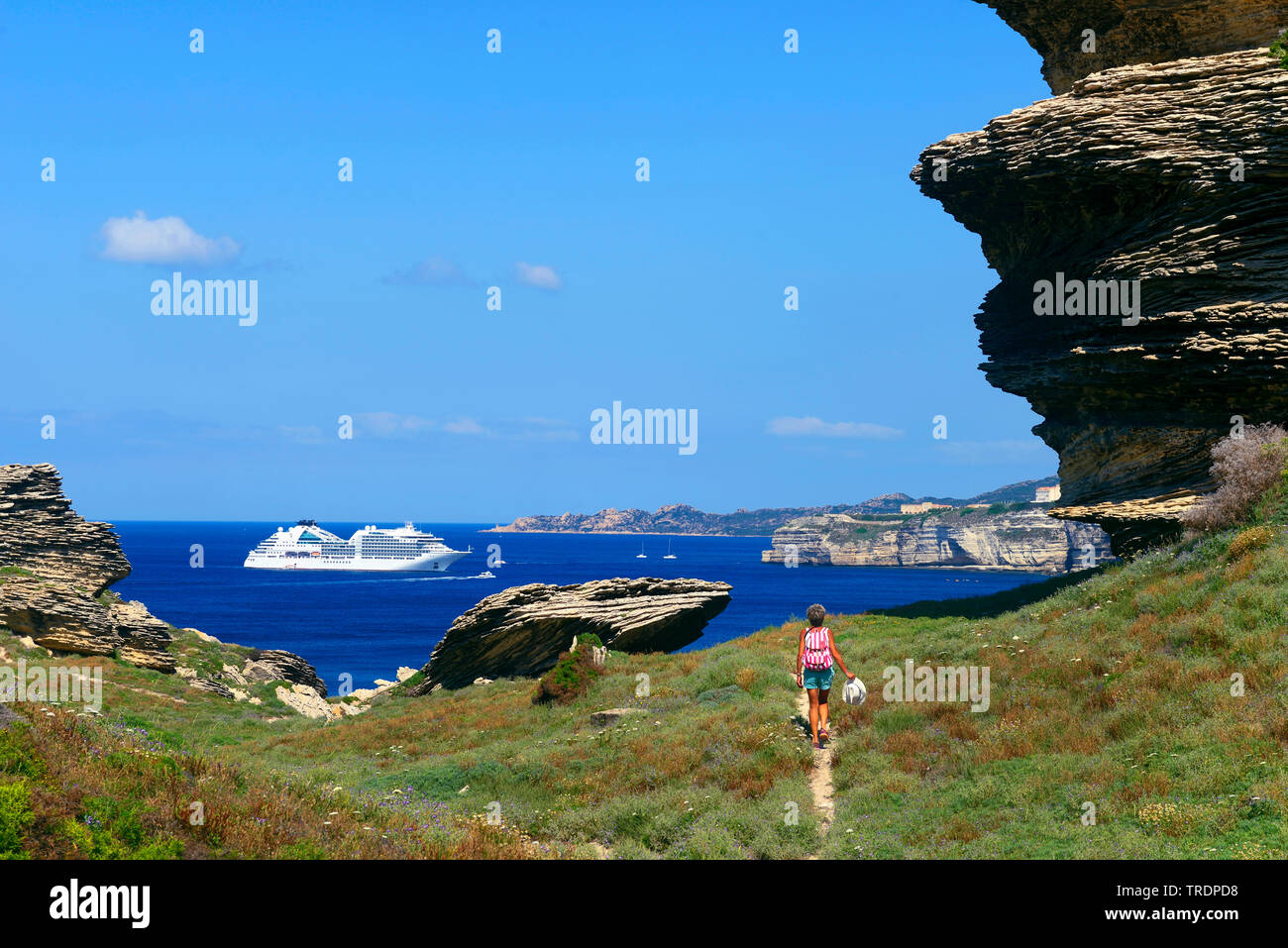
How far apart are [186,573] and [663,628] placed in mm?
168224

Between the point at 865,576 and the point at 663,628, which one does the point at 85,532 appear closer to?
the point at 663,628

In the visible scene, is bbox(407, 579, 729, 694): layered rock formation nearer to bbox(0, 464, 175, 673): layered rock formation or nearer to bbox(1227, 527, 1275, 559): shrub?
bbox(0, 464, 175, 673): layered rock formation

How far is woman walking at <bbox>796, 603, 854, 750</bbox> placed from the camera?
53.6 feet

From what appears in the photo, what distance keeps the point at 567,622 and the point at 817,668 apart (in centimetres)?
2187

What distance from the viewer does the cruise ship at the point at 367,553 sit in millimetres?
189875

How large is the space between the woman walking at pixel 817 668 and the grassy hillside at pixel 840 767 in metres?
0.57

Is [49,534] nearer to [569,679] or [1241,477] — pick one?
[569,679]

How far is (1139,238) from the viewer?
28.6 meters

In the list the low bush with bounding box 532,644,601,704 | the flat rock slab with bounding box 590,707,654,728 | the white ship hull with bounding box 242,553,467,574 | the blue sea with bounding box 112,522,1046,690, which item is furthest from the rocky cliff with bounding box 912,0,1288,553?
the white ship hull with bounding box 242,553,467,574

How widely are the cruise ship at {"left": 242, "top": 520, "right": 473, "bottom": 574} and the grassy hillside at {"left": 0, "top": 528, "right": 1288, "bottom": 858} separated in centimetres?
17025

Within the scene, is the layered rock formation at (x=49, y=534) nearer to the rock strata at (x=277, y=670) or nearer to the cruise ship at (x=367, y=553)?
the rock strata at (x=277, y=670)

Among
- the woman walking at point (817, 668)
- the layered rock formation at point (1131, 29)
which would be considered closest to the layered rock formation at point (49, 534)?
the woman walking at point (817, 668)

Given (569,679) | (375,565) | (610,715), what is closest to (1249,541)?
(610,715)
